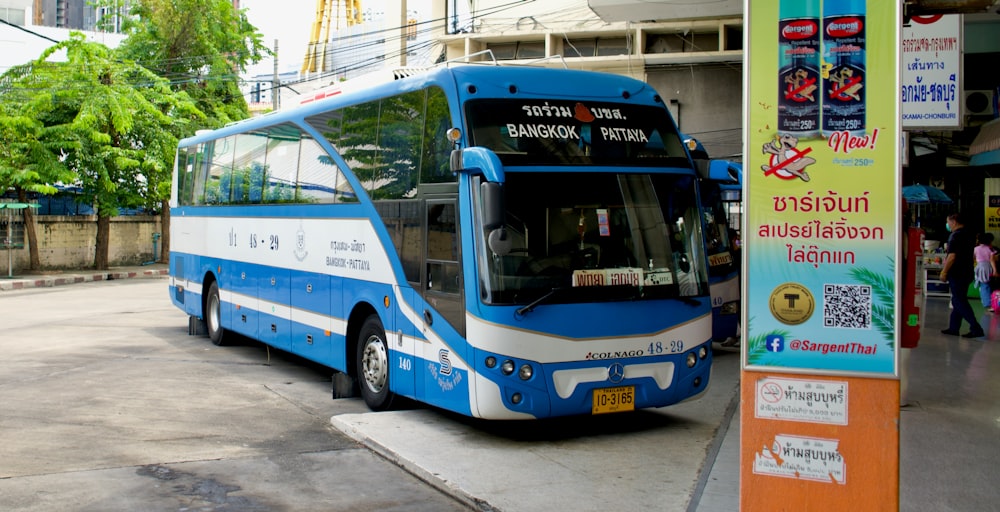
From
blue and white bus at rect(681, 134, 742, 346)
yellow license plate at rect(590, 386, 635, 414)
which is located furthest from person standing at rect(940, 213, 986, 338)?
yellow license plate at rect(590, 386, 635, 414)

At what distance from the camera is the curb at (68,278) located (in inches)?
1060

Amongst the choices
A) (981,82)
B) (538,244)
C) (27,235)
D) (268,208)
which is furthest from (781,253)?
(27,235)

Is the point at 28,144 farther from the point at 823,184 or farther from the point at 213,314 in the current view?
the point at 823,184

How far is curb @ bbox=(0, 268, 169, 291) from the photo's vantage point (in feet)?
88.3

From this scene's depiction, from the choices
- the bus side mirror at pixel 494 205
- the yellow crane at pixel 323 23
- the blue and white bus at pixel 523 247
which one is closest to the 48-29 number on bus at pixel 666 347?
the blue and white bus at pixel 523 247

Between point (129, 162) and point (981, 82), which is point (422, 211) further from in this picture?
point (129, 162)

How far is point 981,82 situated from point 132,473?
16.7 m

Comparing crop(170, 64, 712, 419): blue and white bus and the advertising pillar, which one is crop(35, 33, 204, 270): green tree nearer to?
crop(170, 64, 712, 419): blue and white bus

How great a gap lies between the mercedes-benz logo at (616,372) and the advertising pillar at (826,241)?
298 cm

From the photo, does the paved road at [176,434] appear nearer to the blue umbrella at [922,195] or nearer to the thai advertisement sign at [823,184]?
the thai advertisement sign at [823,184]

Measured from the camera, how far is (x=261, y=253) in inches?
506

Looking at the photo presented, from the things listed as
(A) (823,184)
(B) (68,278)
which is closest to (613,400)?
(A) (823,184)

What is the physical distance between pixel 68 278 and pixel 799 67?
2803 cm

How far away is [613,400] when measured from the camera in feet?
26.9
